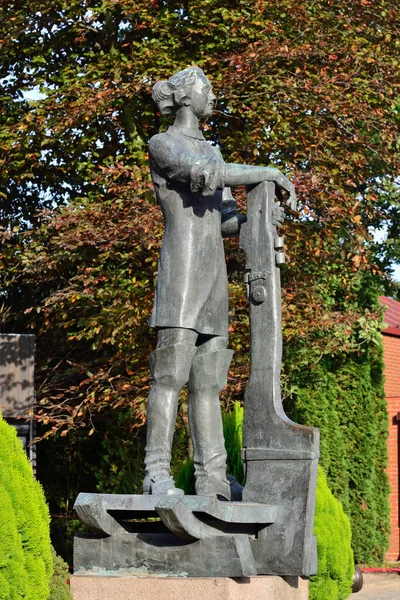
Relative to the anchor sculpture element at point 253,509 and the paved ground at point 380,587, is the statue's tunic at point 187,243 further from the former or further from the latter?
the paved ground at point 380,587

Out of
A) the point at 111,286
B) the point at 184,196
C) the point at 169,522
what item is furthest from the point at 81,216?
the point at 169,522

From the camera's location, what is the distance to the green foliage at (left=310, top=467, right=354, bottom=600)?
843 centimetres

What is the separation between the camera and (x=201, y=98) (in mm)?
5402

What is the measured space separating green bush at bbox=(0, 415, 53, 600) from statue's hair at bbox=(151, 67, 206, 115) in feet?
6.18

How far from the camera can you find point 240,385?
1098 cm

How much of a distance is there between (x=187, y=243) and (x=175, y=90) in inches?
31.7

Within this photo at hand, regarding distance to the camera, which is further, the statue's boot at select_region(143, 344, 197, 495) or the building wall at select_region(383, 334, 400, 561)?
the building wall at select_region(383, 334, 400, 561)

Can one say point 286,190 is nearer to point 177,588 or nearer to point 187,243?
point 187,243

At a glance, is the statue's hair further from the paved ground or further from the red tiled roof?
the red tiled roof

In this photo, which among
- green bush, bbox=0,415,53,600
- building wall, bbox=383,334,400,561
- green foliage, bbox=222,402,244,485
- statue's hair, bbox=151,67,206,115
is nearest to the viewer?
statue's hair, bbox=151,67,206,115

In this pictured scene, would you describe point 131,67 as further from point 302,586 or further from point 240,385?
point 302,586

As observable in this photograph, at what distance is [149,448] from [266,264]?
105cm

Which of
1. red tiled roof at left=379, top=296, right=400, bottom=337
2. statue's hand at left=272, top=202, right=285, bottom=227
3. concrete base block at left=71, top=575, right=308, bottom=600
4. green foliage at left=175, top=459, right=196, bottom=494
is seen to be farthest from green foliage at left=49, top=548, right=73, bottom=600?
red tiled roof at left=379, top=296, right=400, bottom=337

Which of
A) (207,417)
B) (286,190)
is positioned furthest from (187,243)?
(207,417)
